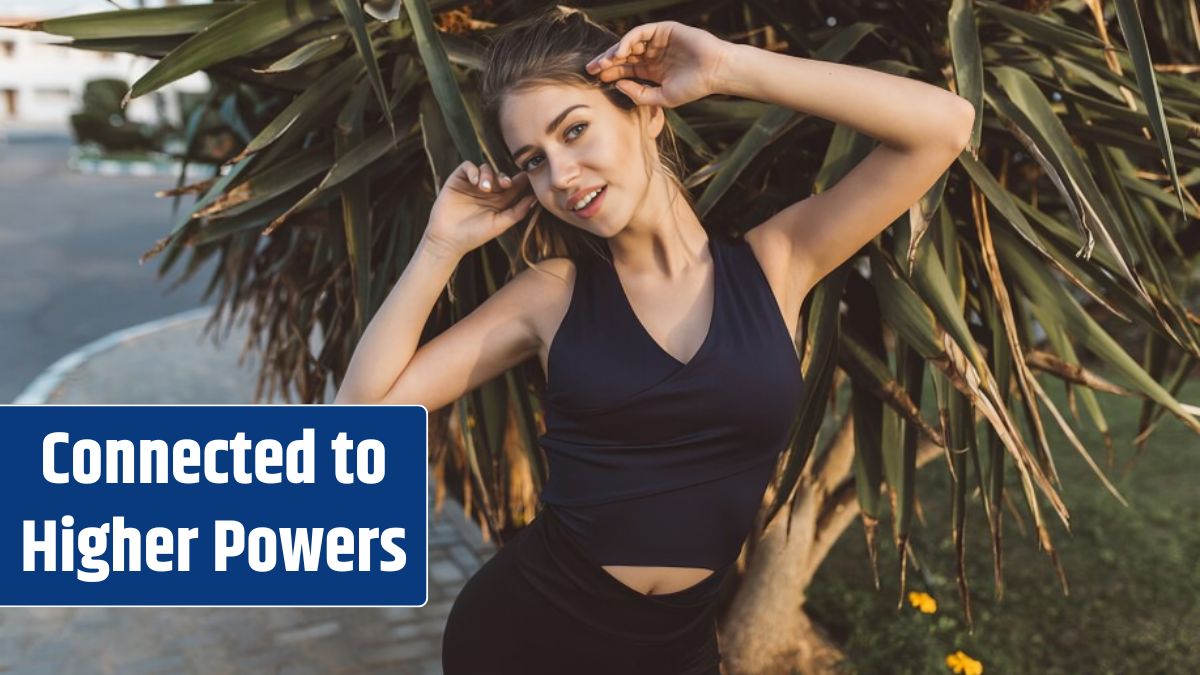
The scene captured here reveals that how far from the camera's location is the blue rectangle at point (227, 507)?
167 centimetres

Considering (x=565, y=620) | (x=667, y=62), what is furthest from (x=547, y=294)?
(x=565, y=620)

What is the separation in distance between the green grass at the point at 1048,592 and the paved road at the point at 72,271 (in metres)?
3.03

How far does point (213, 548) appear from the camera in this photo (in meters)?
1.71

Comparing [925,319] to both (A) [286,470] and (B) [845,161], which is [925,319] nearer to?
(B) [845,161]

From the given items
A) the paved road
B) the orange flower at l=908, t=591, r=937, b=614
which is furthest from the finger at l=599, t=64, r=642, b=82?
the paved road

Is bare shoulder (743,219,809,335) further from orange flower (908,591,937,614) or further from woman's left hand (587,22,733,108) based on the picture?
orange flower (908,591,937,614)

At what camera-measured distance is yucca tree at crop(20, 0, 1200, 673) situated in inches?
71.4

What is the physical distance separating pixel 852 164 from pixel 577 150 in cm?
66

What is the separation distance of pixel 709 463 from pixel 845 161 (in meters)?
0.68

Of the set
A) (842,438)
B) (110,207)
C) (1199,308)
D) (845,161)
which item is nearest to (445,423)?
(842,438)

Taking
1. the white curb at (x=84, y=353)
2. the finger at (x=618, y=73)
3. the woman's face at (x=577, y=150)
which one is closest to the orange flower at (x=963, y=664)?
the woman's face at (x=577, y=150)

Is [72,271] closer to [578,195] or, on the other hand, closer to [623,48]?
[578,195]

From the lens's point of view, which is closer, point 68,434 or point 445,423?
point 68,434

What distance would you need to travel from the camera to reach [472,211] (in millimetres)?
1473
